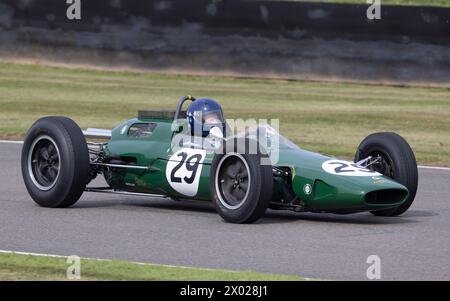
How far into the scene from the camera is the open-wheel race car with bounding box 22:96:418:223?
30.3 ft

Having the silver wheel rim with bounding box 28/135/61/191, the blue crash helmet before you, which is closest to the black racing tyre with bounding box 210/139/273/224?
the blue crash helmet

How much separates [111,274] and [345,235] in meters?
2.45

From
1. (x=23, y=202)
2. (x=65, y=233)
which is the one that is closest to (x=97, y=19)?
(x=23, y=202)

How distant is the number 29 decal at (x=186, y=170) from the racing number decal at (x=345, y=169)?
1.18 m

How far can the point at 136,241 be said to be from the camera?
862 cm

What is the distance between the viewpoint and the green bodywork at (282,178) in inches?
362

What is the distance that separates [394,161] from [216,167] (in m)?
1.65

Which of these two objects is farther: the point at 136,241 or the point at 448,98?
the point at 448,98
